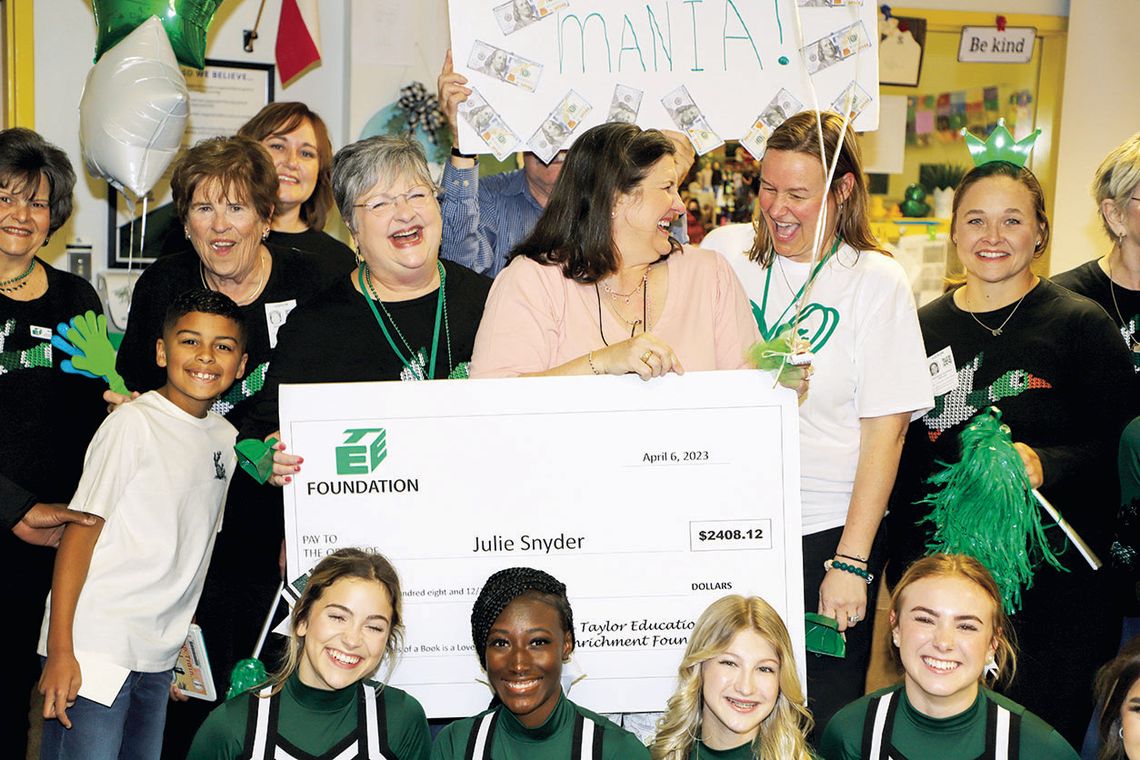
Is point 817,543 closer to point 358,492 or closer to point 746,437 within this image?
point 746,437

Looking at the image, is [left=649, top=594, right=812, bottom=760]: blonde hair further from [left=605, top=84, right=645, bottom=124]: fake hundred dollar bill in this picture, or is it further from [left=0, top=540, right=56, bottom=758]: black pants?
[left=0, top=540, right=56, bottom=758]: black pants

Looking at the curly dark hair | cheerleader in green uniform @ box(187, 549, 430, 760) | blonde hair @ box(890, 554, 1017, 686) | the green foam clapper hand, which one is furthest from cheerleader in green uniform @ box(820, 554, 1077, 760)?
the green foam clapper hand

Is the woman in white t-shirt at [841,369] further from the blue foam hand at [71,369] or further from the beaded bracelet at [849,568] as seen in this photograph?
the blue foam hand at [71,369]

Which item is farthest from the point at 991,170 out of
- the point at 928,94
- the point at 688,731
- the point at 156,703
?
the point at 928,94

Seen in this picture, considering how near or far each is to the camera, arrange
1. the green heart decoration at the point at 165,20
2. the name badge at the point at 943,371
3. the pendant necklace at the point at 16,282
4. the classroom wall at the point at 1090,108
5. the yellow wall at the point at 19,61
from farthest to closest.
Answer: the classroom wall at the point at 1090,108 → the yellow wall at the point at 19,61 → the green heart decoration at the point at 165,20 → the pendant necklace at the point at 16,282 → the name badge at the point at 943,371

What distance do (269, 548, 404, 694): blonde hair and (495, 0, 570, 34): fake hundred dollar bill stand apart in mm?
1300

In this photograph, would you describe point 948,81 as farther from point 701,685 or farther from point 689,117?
point 701,685

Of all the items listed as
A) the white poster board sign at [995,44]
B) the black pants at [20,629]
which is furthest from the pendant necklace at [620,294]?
the white poster board sign at [995,44]

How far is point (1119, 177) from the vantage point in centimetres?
300

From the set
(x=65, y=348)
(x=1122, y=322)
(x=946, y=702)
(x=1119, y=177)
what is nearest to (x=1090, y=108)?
(x=1119, y=177)

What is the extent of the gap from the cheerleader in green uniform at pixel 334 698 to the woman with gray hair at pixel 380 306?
1.35 ft

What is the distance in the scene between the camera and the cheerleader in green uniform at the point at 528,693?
2229mm

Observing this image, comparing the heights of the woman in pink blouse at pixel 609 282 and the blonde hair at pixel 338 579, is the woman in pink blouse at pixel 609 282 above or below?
above

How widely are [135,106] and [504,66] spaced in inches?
38.8
